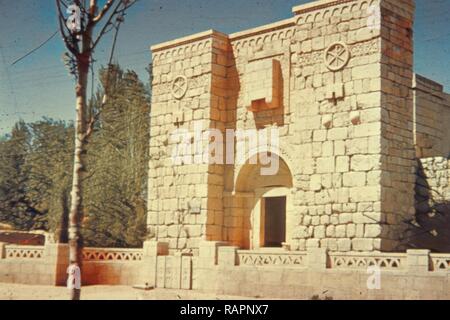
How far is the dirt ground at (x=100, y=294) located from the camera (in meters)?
14.7

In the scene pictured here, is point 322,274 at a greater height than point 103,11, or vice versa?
point 103,11

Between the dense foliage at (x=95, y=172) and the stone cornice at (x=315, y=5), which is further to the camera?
the dense foliage at (x=95, y=172)

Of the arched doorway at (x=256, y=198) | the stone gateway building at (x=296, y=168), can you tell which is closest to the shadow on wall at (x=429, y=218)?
the stone gateway building at (x=296, y=168)

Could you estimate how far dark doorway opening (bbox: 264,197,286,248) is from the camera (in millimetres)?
18719

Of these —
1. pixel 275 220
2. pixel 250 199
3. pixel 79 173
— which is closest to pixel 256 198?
pixel 250 199

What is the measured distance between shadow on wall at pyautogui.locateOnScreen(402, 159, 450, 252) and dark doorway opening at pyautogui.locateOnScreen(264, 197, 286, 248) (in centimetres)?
432

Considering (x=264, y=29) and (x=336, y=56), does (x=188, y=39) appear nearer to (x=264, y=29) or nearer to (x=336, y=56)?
(x=264, y=29)

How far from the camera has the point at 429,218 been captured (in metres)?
15.5

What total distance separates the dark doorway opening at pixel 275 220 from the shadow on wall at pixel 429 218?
432 centimetres

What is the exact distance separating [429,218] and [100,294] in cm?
818

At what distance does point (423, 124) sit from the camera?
1653 centimetres

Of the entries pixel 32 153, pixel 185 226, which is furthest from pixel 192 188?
pixel 32 153

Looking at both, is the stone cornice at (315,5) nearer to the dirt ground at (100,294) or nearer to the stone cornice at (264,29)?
the stone cornice at (264,29)

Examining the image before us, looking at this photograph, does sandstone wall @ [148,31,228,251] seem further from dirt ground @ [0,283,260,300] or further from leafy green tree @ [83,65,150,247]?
dirt ground @ [0,283,260,300]
